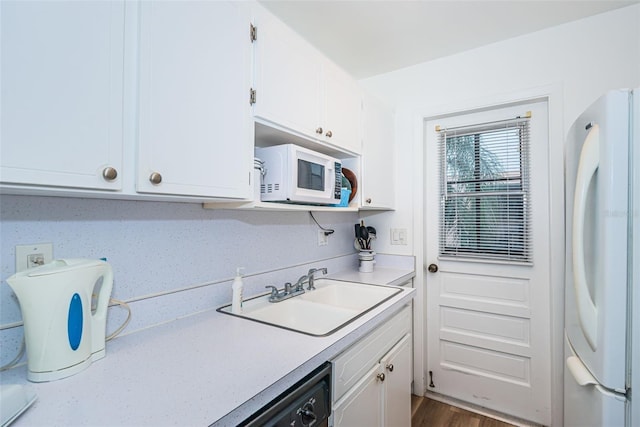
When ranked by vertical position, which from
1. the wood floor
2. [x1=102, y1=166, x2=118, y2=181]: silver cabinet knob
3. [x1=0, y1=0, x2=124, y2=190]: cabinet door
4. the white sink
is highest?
[x1=0, y1=0, x2=124, y2=190]: cabinet door

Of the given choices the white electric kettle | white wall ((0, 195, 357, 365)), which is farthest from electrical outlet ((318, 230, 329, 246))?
the white electric kettle

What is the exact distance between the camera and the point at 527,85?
1.98 metres

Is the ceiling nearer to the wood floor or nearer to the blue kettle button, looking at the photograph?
the blue kettle button

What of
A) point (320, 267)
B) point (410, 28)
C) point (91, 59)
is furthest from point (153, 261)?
point (410, 28)

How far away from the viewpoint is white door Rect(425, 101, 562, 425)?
1.99 meters

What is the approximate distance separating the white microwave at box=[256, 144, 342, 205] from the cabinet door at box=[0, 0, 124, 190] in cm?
65

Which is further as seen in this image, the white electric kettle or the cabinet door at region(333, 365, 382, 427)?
the cabinet door at region(333, 365, 382, 427)

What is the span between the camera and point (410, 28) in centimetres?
192

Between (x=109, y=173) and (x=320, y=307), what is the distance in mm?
1037

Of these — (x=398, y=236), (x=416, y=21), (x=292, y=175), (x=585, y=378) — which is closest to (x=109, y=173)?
(x=292, y=175)

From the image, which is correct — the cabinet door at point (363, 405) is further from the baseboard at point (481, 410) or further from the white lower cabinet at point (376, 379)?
the baseboard at point (481, 410)

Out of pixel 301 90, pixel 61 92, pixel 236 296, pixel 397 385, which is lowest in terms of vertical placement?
pixel 397 385

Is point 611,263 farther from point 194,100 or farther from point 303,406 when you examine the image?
point 194,100

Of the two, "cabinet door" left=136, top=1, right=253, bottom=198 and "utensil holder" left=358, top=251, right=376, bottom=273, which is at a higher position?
"cabinet door" left=136, top=1, right=253, bottom=198
